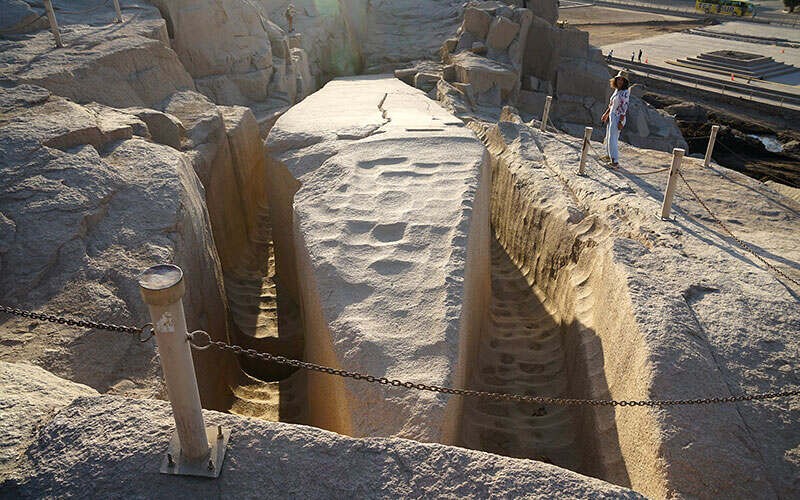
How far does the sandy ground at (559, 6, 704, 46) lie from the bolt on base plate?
2625cm

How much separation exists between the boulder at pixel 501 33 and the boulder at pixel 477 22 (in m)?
0.22

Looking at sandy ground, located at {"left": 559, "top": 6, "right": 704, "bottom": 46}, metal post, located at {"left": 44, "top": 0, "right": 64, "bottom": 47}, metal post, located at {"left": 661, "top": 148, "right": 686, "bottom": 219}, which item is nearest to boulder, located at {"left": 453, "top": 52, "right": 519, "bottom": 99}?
metal post, located at {"left": 661, "top": 148, "right": 686, "bottom": 219}

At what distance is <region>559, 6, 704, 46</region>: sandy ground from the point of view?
26703 mm

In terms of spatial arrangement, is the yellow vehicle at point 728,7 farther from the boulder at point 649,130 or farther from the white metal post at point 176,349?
the white metal post at point 176,349

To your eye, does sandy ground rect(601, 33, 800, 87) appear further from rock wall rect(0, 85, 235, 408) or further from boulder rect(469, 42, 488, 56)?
rock wall rect(0, 85, 235, 408)

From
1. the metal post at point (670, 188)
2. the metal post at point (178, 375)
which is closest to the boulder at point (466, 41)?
the metal post at point (670, 188)

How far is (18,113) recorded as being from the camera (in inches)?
171

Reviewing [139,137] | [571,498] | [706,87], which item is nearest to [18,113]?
[139,137]

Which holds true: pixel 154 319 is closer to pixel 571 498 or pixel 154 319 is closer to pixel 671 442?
pixel 571 498

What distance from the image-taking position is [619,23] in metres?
30.0

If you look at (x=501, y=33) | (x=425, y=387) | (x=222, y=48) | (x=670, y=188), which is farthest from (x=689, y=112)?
(x=425, y=387)

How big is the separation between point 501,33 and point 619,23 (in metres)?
21.5

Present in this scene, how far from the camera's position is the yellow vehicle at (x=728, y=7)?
30281mm

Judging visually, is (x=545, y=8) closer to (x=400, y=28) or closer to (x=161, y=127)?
(x=400, y=28)
